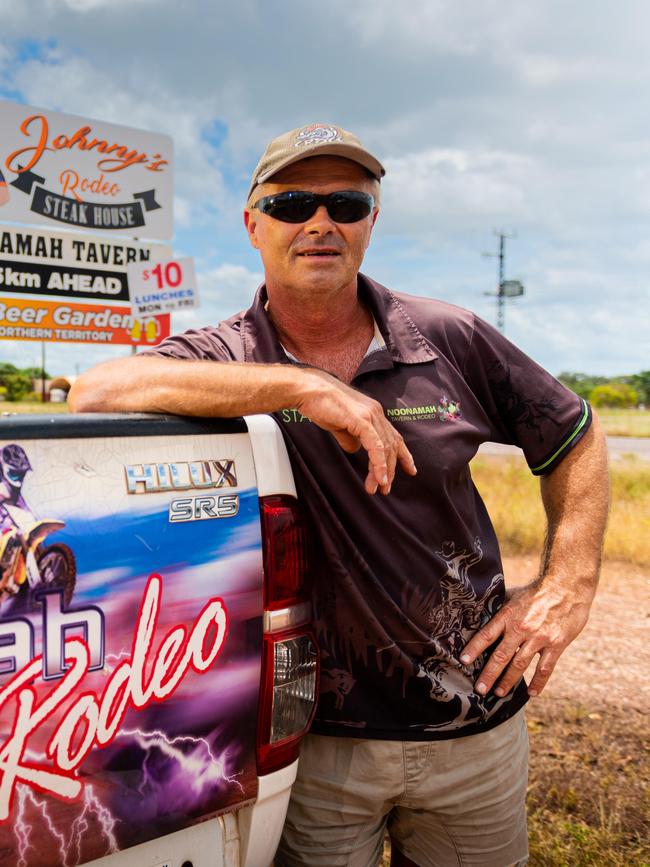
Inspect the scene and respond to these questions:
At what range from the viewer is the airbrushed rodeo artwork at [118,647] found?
49.6 inches

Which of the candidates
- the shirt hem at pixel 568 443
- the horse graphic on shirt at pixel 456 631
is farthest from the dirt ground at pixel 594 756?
the shirt hem at pixel 568 443

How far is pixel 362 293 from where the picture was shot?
7.78ft

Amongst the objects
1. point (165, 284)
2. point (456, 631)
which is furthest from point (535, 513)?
point (456, 631)

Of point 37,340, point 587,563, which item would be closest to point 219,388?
point 587,563

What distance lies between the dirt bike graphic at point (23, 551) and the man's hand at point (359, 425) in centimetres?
68

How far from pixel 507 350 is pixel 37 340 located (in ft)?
21.3

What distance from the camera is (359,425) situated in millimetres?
1749

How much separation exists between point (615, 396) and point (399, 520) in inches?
2908

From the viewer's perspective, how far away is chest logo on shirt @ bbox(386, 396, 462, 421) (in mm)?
2119

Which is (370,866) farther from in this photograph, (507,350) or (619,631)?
(619,631)

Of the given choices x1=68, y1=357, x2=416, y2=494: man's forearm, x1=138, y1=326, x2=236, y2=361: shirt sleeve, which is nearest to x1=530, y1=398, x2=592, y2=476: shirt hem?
x1=68, y1=357, x2=416, y2=494: man's forearm

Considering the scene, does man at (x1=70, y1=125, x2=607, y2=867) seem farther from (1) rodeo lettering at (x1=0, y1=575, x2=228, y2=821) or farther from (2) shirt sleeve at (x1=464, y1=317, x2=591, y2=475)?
(1) rodeo lettering at (x1=0, y1=575, x2=228, y2=821)

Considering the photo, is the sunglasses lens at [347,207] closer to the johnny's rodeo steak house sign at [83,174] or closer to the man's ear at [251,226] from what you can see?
the man's ear at [251,226]

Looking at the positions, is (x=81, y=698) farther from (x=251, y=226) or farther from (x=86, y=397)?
(x=251, y=226)
